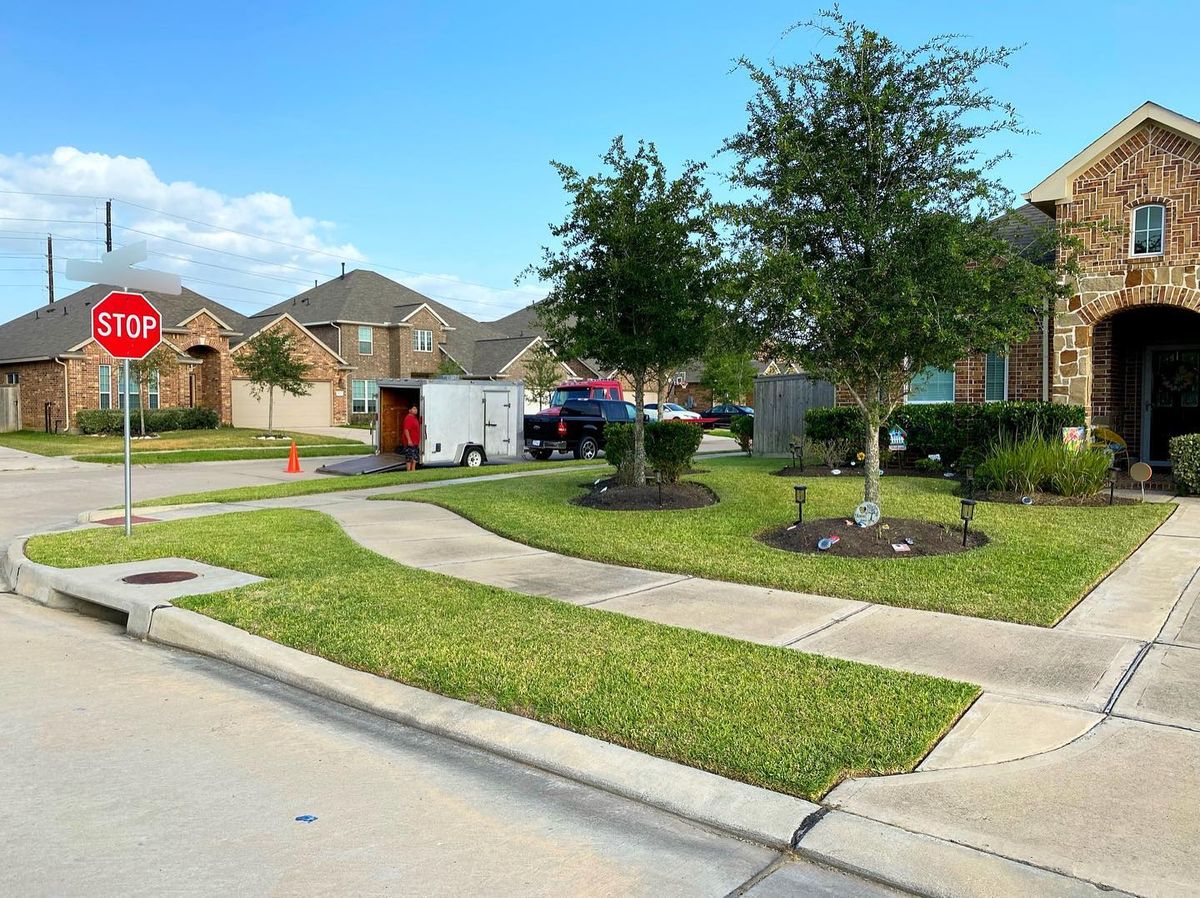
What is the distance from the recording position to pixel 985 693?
522cm

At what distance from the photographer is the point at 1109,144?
583 inches

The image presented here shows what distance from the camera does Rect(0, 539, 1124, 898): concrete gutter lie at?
3346mm

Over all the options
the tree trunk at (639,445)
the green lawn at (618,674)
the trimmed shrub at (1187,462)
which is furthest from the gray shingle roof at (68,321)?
the trimmed shrub at (1187,462)

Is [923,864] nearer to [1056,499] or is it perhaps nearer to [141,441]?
[1056,499]

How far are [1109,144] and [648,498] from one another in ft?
31.5

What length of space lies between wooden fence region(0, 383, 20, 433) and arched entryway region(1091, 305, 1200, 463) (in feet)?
136

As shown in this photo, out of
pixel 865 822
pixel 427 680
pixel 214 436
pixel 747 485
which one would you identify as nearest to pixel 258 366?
pixel 214 436

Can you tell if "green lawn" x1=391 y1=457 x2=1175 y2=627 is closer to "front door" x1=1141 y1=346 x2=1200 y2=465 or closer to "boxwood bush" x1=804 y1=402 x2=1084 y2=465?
"boxwood bush" x1=804 y1=402 x2=1084 y2=465

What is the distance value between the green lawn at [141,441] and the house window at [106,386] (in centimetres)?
226

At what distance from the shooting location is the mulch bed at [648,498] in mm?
12977

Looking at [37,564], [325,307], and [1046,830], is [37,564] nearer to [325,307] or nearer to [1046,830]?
[1046,830]

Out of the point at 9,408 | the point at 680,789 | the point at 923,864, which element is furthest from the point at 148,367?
the point at 923,864

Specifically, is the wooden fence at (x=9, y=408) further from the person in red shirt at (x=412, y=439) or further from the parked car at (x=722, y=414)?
the parked car at (x=722, y=414)

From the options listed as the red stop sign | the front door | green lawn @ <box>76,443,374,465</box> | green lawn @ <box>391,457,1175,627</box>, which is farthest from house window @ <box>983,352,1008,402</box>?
green lawn @ <box>76,443,374,465</box>
